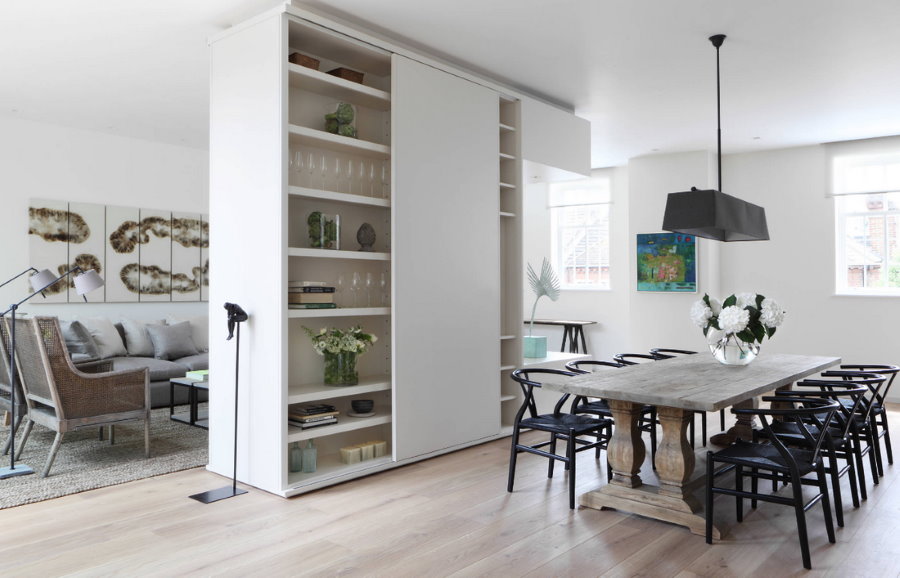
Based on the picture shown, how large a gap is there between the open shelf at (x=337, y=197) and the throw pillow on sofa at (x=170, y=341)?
3.47 metres

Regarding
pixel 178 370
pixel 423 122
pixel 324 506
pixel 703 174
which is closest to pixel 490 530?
pixel 324 506

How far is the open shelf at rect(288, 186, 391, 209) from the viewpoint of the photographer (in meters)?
3.96

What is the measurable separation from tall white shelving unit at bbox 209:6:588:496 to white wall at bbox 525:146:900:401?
3725 mm

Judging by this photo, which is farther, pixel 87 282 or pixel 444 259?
pixel 444 259

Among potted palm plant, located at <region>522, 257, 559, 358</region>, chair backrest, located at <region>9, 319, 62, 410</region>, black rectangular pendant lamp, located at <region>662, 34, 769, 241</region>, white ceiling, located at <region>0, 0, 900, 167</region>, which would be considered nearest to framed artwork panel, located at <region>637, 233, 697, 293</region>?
potted palm plant, located at <region>522, 257, 559, 358</region>

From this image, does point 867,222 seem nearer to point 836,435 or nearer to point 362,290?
point 836,435

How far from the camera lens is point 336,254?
416cm

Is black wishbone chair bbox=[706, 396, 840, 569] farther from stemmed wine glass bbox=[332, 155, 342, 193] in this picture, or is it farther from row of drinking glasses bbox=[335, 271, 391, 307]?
stemmed wine glass bbox=[332, 155, 342, 193]

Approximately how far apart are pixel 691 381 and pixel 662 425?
308 mm

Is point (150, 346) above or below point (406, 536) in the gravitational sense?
above

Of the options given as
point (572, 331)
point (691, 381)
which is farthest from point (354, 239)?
point (572, 331)

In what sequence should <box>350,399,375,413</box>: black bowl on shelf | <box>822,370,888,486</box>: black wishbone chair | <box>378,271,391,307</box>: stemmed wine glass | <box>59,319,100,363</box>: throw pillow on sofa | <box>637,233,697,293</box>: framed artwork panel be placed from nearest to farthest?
<box>822,370,888,486</box>: black wishbone chair, <box>350,399,375,413</box>: black bowl on shelf, <box>378,271,391,307</box>: stemmed wine glass, <box>59,319,100,363</box>: throw pillow on sofa, <box>637,233,697,293</box>: framed artwork panel

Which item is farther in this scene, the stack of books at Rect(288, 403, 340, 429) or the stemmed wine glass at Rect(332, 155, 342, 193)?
the stemmed wine glass at Rect(332, 155, 342, 193)

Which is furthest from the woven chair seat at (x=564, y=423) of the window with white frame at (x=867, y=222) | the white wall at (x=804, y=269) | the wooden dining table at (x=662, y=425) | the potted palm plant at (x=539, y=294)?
the window with white frame at (x=867, y=222)
